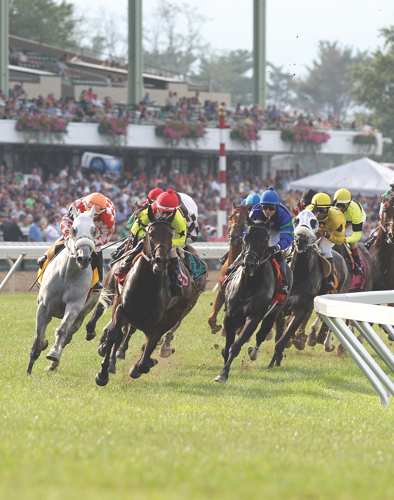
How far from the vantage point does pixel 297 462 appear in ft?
11.6

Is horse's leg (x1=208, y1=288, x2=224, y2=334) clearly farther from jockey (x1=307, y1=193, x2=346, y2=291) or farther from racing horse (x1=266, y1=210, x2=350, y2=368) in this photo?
jockey (x1=307, y1=193, x2=346, y2=291)

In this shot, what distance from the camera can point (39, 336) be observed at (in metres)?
6.67

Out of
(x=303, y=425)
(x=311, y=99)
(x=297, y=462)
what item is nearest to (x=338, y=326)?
(x=303, y=425)

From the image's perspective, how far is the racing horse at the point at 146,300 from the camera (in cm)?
616

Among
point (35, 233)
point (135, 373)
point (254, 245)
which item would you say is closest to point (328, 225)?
point (254, 245)

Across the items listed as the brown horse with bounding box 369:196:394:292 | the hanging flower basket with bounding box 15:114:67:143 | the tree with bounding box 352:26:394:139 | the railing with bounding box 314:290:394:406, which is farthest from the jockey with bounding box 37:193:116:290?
the tree with bounding box 352:26:394:139

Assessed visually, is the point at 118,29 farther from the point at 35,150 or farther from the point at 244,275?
the point at 244,275

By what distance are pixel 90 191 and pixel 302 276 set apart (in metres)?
14.1

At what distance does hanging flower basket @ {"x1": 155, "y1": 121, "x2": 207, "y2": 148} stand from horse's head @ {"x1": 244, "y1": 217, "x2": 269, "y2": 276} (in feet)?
65.1

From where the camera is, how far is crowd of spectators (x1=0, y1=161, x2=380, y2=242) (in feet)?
55.1

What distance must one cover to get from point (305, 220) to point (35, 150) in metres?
19.6

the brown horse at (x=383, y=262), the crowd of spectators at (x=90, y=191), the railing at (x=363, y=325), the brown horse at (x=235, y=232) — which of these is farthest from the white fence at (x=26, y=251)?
the railing at (x=363, y=325)

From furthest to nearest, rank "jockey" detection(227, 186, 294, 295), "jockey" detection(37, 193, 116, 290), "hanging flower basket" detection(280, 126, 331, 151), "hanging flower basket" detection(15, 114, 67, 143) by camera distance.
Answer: "hanging flower basket" detection(280, 126, 331, 151), "hanging flower basket" detection(15, 114, 67, 143), "jockey" detection(227, 186, 294, 295), "jockey" detection(37, 193, 116, 290)

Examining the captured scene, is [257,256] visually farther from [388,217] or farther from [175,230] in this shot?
[388,217]
